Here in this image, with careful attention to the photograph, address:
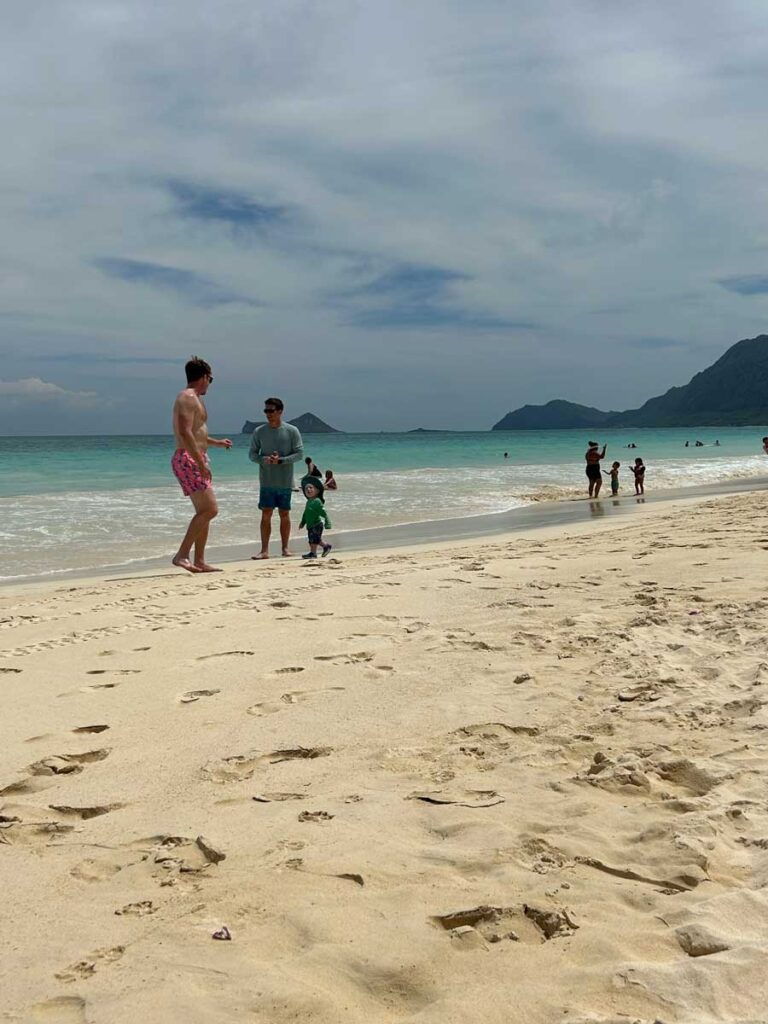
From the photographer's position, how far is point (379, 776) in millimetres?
2861

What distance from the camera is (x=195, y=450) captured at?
24.7 ft

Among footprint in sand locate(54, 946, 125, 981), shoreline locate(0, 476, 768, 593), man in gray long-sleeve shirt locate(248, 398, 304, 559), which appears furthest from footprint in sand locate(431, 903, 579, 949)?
man in gray long-sleeve shirt locate(248, 398, 304, 559)

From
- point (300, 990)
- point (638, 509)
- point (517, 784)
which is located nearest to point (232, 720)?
point (517, 784)

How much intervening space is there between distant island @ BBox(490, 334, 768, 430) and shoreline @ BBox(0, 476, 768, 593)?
435ft

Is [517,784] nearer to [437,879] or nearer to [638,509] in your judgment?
[437,879]

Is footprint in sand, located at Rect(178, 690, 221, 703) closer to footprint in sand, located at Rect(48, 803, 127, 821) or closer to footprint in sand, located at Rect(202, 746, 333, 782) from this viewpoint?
footprint in sand, located at Rect(202, 746, 333, 782)

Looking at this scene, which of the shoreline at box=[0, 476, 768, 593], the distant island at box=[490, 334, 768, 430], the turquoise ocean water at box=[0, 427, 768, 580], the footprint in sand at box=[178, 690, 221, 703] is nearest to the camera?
the footprint in sand at box=[178, 690, 221, 703]

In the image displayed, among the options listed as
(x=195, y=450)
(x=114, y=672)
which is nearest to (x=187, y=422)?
(x=195, y=450)

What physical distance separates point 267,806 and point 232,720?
86 cm

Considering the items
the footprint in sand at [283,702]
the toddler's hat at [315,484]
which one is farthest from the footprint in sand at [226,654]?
the toddler's hat at [315,484]

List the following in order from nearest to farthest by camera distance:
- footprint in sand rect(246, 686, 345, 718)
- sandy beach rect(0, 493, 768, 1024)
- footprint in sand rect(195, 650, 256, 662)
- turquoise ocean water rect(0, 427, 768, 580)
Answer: sandy beach rect(0, 493, 768, 1024) < footprint in sand rect(246, 686, 345, 718) < footprint in sand rect(195, 650, 256, 662) < turquoise ocean water rect(0, 427, 768, 580)

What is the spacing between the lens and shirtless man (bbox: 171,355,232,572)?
747 centimetres

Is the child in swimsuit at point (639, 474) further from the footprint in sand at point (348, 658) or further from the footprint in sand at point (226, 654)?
the footprint in sand at point (226, 654)

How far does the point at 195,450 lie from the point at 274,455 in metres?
1.75
